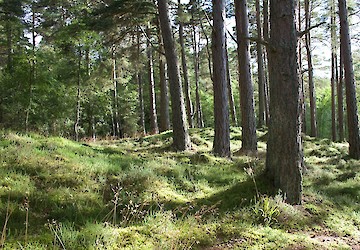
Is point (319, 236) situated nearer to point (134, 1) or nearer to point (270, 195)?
point (270, 195)

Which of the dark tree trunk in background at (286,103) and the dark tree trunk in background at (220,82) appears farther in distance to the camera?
the dark tree trunk in background at (220,82)

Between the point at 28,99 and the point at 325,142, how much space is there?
1295cm

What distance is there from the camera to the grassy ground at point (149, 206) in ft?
11.2

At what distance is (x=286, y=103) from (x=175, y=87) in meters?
5.69

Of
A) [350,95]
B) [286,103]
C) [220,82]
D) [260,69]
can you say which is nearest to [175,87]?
[220,82]

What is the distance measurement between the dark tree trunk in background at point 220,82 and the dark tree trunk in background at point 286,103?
13.3ft

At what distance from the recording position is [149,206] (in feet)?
15.0

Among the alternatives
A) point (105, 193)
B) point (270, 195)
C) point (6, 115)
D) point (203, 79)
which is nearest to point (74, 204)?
point (105, 193)

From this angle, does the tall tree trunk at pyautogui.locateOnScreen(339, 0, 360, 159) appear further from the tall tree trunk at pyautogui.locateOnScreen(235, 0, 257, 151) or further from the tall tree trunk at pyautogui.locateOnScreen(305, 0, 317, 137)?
the tall tree trunk at pyautogui.locateOnScreen(305, 0, 317, 137)

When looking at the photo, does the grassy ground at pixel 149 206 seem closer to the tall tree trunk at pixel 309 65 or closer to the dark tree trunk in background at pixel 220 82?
the dark tree trunk in background at pixel 220 82

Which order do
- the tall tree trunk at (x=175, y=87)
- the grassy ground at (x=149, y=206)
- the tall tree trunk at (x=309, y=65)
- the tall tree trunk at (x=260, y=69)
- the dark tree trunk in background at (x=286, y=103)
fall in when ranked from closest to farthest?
the grassy ground at (x=149, y=206) → the dark tree trunk in background at (x=286, y=103) → the tall tree trunk at (x=175, y=87) → the tall tree trunk at (x=260, y=69) → the tall tree trunk at (x=309, y=65)

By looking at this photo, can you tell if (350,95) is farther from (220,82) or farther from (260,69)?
(260,69)

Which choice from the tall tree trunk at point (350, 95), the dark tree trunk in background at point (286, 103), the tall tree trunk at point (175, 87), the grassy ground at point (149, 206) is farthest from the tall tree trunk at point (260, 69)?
the dark tree trunk in background at point (286, 103)

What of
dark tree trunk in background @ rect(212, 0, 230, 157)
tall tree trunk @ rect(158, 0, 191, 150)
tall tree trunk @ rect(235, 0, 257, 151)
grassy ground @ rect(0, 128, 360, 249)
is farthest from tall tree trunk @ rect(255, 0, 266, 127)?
grassy ground @ rect(0, 128, 360, 249)
